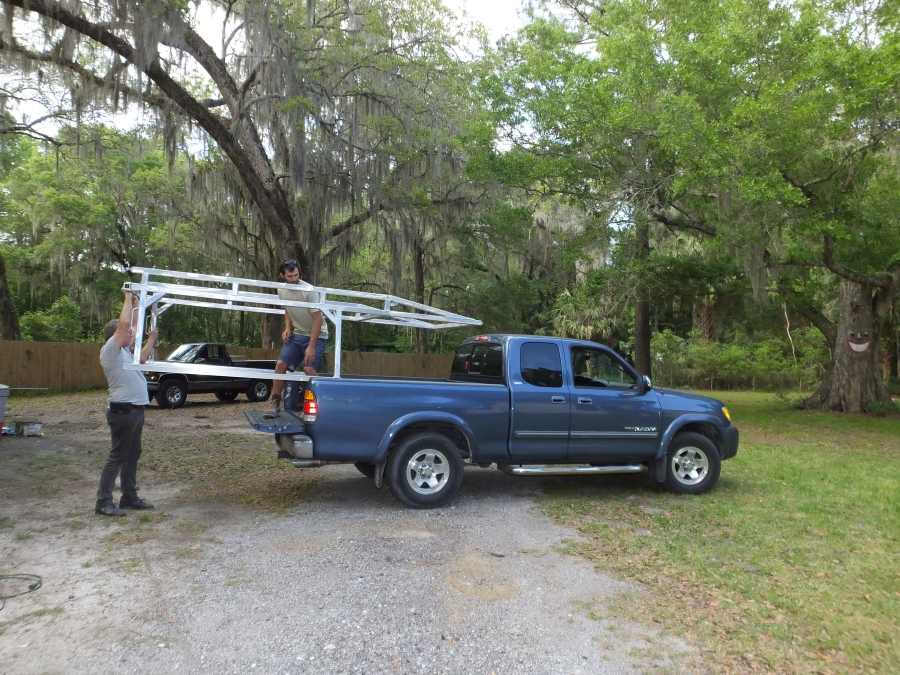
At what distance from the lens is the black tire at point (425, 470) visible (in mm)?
6352

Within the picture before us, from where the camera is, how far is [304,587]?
432 centimetres

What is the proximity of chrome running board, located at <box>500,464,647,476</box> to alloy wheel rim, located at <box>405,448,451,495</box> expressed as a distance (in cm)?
73

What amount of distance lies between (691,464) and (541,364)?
2.13 m

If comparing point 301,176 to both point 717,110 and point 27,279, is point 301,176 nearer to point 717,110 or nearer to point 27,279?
point 717,110

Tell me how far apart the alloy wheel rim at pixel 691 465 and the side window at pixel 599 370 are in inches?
40.0

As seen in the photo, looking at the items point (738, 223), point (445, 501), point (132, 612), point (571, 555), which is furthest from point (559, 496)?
point (738, 223)

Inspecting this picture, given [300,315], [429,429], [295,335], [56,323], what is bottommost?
[429,429]

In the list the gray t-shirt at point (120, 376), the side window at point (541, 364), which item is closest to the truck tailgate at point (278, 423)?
the gray t-shirt at point (120, 376)

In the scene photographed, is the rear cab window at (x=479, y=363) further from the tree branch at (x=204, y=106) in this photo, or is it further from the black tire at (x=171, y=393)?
the black tire at (x=171, y=393)

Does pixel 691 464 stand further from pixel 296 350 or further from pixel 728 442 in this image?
pixel 296 350

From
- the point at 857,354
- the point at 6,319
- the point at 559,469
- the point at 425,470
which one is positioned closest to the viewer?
the point at 425,470

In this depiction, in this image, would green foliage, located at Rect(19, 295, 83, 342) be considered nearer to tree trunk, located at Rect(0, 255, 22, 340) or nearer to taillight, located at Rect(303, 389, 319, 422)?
tree trunk, located at Rect(0, 255, 22, 340)

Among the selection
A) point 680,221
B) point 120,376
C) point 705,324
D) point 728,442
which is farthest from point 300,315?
point 705,324

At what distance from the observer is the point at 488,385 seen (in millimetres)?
6863
